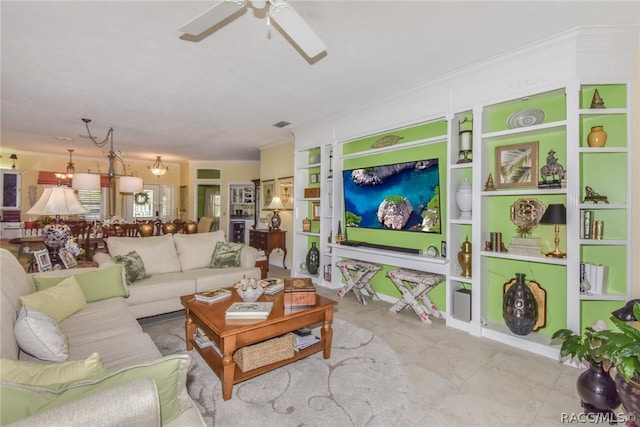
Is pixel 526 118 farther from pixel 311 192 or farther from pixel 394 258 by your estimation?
pixel 311 192

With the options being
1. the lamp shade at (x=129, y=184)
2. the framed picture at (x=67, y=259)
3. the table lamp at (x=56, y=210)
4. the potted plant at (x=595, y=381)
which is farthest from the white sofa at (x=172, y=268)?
the potted plant at (x=595, y=381)

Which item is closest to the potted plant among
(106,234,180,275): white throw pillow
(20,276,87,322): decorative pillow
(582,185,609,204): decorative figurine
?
(582,185,609,204): decorative figurine

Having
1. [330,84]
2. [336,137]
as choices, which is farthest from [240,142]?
[330,84]

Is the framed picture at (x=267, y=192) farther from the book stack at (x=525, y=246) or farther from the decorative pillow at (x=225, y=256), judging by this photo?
the book stack at (x=525, y=246)

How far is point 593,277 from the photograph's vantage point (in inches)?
99.1

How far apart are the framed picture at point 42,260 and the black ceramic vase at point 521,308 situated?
15.1 feet

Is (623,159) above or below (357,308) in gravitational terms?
above

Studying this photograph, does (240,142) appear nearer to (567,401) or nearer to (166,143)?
(166,143)

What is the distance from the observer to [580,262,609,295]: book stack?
2.49 metres

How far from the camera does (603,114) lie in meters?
2.53

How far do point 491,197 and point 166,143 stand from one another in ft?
20.9

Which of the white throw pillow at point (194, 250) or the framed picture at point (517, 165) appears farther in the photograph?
the white throw pillow at point (194, 250)

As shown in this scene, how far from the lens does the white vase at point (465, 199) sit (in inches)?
125

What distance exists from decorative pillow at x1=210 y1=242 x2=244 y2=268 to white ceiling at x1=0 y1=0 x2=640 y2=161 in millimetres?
1978
